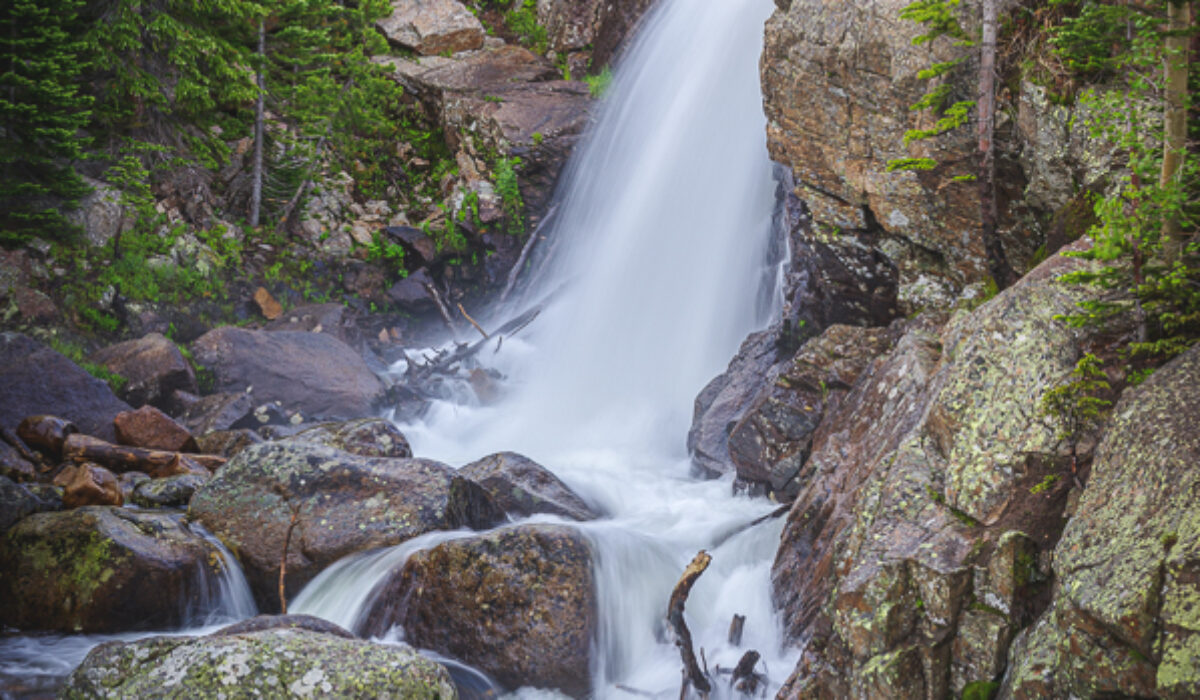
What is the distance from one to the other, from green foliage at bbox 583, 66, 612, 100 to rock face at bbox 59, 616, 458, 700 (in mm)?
17153

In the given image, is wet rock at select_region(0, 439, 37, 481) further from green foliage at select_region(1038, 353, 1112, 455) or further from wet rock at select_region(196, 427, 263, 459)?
green foliage at select_region(1038, 353, 1112, 455)

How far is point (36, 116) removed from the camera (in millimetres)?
12359

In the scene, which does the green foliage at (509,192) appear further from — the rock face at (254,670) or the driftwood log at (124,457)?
the rock face at (254,670)

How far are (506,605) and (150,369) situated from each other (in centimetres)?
896

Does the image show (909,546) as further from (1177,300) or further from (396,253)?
(396,253)

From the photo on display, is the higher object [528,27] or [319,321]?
[528,27]

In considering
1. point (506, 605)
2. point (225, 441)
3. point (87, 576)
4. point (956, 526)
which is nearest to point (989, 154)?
point (956, 526)

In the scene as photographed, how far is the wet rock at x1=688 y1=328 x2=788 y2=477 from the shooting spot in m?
10.5

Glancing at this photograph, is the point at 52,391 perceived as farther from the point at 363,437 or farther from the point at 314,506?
the point at 314,506

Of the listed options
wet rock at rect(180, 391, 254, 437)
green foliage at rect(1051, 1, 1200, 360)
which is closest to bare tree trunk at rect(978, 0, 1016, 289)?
green foliage at rect(1051, 1, 1200, 360)

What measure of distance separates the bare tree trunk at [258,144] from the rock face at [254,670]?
47.5ft

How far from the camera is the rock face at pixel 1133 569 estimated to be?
3.24 metres

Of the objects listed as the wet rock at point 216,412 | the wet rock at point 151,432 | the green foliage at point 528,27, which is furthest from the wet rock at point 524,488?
the green foliage at point 528,27

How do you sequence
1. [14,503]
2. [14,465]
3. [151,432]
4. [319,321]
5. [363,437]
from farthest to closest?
[319,321]
[151,432]
[363,437]
[14,465]
[14,503]
